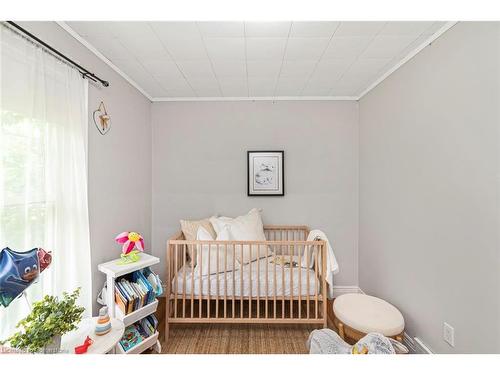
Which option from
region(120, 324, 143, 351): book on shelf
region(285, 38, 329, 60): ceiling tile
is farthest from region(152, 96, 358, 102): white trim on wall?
region(120, 324, 143, 351): book on shelf

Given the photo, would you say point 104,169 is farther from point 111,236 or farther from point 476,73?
point 476,73

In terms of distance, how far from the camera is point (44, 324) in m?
1.07

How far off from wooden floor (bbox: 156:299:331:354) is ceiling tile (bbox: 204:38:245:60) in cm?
241

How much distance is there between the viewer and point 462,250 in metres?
1.49

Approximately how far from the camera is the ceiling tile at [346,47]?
5.78 feet

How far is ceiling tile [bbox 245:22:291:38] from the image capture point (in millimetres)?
1600

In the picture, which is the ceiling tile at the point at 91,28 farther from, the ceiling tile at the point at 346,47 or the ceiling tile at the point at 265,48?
the ceiling tile at the point at 346,47

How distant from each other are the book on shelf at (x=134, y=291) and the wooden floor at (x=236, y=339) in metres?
0.50

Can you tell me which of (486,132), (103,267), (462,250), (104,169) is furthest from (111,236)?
(486,132)

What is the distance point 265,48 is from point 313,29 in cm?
39

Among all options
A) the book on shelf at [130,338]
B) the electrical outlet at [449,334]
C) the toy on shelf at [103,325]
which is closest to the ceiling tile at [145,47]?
the toy on shelf at [103,325]

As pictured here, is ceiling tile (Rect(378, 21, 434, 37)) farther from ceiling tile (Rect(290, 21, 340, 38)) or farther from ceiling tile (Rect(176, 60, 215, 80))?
ceiling tile (Rect(176, 60, 215, 80))

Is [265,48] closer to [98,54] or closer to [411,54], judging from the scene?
[411,54]
